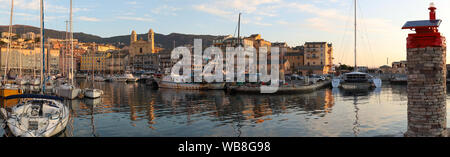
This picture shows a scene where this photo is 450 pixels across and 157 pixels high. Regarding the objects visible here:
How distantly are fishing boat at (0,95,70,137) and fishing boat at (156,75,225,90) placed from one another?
3920 centimetres

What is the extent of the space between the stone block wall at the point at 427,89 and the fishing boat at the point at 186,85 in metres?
46.4

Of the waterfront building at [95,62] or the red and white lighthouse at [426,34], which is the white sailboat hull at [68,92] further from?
the waterfront building at [95,62]

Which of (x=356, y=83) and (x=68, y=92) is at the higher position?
(x=356, y=83)

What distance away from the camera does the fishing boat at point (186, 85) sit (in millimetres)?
57028

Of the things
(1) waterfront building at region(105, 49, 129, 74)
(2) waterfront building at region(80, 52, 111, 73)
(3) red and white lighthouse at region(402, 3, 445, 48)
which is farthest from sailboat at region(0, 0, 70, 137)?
(2) waterfront building at region(80, 52, 111, 73)

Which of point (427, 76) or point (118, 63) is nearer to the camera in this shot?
point (427, 76)

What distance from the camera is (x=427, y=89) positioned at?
10.8 m

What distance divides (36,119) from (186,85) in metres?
43.9

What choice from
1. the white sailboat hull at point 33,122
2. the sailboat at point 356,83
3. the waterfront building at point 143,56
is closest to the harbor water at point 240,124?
the white sailboat hull at point 33,122

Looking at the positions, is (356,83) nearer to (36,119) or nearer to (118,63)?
(36,119)

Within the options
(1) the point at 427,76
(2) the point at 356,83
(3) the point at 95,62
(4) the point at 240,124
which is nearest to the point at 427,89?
(1) the point at 427,76

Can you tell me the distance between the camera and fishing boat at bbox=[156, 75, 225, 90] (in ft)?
187

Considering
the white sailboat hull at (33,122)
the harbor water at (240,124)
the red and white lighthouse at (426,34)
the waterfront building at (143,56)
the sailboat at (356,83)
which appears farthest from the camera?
the waterfront building at (143,56)
